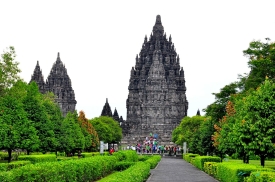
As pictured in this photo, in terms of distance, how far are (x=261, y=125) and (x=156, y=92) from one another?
147137 mm

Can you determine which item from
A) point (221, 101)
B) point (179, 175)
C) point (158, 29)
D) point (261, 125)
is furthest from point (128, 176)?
point (158, 29)

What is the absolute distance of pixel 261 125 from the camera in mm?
32125

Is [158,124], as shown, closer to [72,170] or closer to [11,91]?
[11,91]

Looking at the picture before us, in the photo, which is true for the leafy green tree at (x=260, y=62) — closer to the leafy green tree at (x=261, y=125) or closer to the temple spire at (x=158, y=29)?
the leafy green tree at (x=261, y=125)

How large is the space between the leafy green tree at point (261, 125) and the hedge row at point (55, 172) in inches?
371

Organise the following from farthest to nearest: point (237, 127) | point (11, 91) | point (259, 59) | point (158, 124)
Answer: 1. point (158, 124)
2. point (11, 91)
3. point (259, 59)
4. point (237, 127)

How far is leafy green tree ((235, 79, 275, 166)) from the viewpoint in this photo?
31875 mm

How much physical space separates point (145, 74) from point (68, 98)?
91.9 ft

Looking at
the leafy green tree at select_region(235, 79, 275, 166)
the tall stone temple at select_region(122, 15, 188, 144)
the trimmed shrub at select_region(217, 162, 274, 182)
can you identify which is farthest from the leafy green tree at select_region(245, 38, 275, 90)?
the tall stone temple at select_region(122, 15, 188, 144)

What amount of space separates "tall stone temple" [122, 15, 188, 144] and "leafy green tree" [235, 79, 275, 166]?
137303mm

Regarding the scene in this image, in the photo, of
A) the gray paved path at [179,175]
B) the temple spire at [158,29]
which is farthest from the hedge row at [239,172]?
the temple spire at [158,29]

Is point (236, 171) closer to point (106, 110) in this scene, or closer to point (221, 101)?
point (221, 101)

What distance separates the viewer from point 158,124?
177 meters

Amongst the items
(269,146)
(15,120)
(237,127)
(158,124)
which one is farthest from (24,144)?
(158,124)
